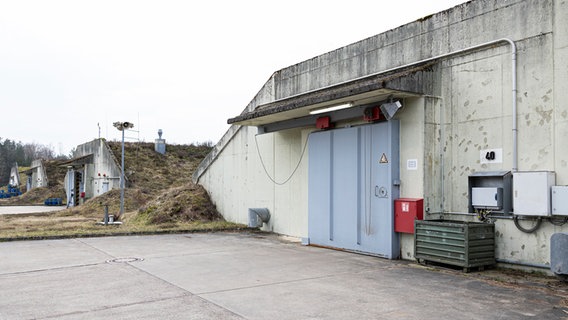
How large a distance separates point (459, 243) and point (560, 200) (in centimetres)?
178

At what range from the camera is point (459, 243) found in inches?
327

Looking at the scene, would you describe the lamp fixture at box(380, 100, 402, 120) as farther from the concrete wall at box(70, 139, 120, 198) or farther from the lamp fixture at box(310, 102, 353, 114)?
the concrete wall at box(70, 139, 120, 198)

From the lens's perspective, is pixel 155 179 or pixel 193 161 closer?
pixel 155 179

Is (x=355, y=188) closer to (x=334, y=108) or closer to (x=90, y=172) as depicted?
(x=334, y=108)

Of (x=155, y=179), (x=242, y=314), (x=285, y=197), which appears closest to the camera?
(x=242, y=314)

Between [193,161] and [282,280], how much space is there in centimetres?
2582

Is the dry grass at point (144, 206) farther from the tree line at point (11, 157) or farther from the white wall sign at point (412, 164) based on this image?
the tree line at point (11, 157)

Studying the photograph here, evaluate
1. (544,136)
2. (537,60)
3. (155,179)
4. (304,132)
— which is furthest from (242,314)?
(155,179)

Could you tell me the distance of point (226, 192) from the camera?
1756 centimetres

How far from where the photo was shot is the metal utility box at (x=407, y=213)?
9.39m

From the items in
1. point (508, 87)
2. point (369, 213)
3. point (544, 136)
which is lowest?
point (369, 213)

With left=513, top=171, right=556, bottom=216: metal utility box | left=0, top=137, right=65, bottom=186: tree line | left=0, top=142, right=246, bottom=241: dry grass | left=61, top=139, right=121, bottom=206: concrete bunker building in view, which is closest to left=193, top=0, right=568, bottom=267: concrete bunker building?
left=513, top=171, right=556, bottom=216: metal utility box

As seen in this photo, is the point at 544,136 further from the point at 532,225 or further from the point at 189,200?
the point at 189,200

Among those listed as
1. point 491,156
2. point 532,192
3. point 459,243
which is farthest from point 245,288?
point 491,156
